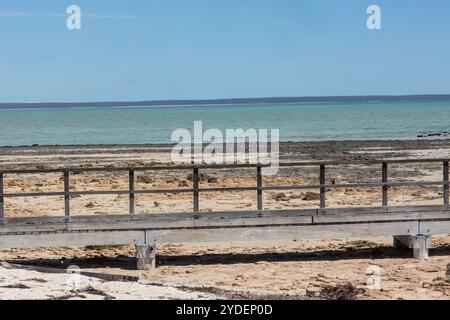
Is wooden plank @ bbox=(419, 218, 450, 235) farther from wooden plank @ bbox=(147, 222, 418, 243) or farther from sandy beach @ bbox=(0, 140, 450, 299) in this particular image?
sandy beach @ bbox=(0, 140, 450, 299)

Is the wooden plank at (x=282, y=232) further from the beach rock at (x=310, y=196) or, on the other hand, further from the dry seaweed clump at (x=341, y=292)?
the beach rock at (x=310, y=196)

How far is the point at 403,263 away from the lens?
47.3 ft

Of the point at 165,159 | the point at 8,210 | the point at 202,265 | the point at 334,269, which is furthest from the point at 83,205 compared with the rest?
the point at 165,159

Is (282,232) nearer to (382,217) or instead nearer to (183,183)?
(382,217)

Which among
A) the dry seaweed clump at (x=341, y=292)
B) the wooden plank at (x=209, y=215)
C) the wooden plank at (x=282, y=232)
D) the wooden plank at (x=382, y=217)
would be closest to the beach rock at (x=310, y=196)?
the wooden plank at (x=209, y=215)

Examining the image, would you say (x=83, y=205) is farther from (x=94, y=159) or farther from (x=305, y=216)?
(x=94, y=159)

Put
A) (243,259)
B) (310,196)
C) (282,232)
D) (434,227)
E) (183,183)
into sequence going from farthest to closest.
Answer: (183,183) < (310,196) < (243,259) < (434,227) < (282,232)

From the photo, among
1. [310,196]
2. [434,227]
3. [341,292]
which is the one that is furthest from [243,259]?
[310,196]

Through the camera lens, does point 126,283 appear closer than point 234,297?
No

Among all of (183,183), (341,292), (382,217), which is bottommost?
(341,292)

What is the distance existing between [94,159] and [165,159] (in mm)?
4115

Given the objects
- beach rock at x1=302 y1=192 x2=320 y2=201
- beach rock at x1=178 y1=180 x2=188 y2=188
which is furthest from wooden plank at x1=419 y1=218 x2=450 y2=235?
A: beach rock at x1=178 y1=180 x2=188 y2=188
